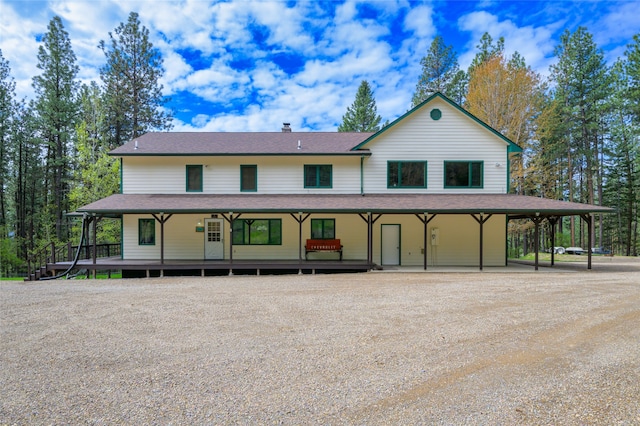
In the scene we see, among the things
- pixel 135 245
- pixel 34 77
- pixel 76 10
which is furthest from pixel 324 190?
pixel 34 77

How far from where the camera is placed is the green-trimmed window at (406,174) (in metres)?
14.9

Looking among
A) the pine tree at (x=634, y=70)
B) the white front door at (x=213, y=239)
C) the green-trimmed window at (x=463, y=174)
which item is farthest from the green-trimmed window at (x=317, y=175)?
the pine tree at (x=634, y=70)

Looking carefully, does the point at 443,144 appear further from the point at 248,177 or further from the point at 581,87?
the point at 581,87

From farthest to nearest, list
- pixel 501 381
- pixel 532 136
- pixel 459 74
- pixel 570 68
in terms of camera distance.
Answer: pixel 459 74
pixel 570 68
pixel 532 136
pixel 501 381

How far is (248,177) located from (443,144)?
9044 millimetres

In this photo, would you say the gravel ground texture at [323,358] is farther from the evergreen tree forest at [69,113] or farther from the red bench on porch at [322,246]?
the evergreen tree forest at [69,113]

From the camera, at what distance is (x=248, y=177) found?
602 inches

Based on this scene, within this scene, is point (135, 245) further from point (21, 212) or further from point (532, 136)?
point (532, 136)

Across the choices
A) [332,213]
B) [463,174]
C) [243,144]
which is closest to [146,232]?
[243,144]

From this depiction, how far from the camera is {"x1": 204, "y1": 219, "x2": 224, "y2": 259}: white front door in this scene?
14.6 metres

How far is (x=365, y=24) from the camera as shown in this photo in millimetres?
18406

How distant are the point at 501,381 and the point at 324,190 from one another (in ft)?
38.8

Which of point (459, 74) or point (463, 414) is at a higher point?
point (459, 74)

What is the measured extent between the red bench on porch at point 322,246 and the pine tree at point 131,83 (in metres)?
19.3
